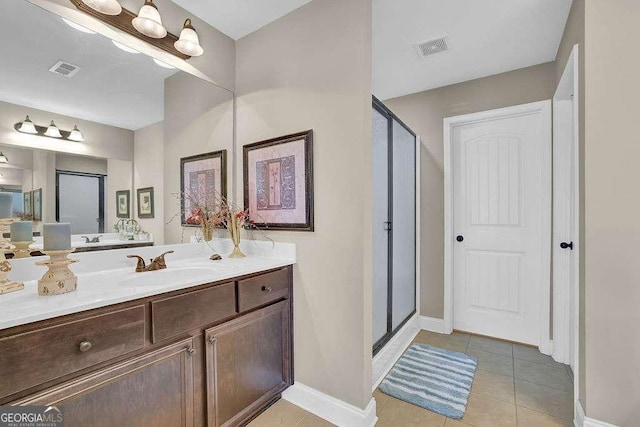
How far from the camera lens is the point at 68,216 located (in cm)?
143

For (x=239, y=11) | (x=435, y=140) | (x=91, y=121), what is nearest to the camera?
(x=91, y=121)

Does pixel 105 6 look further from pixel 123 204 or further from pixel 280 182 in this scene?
pixel 280 182

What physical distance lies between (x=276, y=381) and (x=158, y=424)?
0.73 metres

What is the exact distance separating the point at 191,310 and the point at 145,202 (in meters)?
0.87

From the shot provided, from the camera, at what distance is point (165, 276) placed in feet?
5.20

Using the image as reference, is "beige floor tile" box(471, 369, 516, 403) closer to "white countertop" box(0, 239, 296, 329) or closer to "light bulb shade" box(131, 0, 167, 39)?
"white countertop" box(0, 239, 296, 329)

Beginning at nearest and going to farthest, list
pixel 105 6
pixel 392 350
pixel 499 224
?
pixel 105 6 → pixel 392 350 → pixel 499 224

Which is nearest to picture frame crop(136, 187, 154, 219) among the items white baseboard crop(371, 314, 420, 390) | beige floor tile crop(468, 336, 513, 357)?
white baseboard crop(371, 314, 420, 390)

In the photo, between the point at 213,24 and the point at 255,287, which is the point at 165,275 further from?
the point at 213,24

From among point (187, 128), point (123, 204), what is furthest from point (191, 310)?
Result: point (187, 128)

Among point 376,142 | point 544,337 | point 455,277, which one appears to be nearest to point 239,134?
point 376,142

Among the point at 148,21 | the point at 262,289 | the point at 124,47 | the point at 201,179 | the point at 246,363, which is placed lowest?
the point at 246,363

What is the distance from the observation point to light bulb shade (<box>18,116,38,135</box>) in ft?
4.33

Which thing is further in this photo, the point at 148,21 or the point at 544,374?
the point at 544,374
